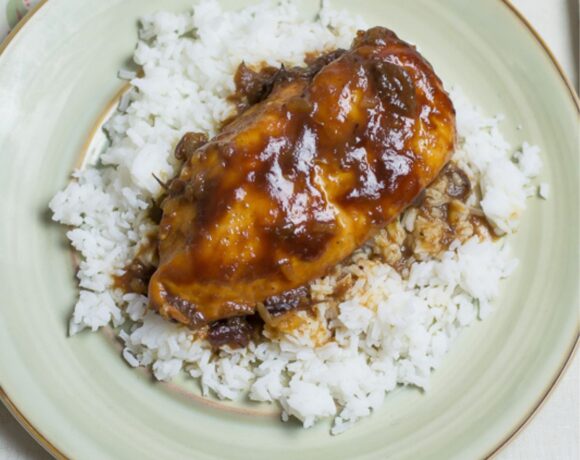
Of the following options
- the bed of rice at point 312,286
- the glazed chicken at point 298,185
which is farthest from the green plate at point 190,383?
the glazed chicken at point 298,185

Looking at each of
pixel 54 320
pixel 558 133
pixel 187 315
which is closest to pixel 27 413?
pixel 54 320

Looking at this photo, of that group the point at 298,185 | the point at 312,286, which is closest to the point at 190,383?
the point at 312,286

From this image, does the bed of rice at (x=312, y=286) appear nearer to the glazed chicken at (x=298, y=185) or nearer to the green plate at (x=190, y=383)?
the green plate at (x=190, y=383)

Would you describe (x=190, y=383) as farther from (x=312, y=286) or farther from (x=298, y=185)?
(x=298, y=185)

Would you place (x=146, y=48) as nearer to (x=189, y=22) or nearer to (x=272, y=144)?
(x=189, y=22)

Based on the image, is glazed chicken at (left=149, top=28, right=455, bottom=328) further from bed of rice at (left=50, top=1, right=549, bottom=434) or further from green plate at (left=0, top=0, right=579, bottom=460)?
green plate at (left=0, top=0, right=579, bottom=460)

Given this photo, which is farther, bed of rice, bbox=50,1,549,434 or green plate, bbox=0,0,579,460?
bed of rice, bbox=50,1,549,434

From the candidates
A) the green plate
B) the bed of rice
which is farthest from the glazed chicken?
the green plate
